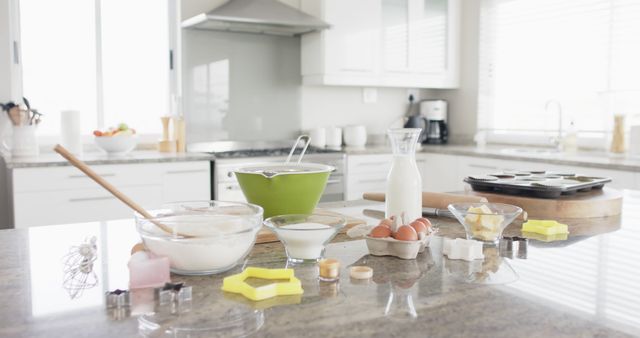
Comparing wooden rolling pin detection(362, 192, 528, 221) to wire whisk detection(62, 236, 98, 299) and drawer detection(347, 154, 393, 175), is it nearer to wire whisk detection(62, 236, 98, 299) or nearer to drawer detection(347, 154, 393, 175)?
wire whisk detection(62, 236, 98, 299)

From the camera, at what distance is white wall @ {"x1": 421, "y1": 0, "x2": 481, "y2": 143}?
16.2 ft

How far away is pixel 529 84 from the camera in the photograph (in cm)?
459

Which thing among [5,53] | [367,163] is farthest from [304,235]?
[5,53]

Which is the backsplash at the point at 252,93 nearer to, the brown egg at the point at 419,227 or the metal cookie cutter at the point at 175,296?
the brown egg at the point at 419,227

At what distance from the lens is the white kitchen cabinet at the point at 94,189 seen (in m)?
3.19

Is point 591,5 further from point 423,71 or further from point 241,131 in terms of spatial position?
point 241,131

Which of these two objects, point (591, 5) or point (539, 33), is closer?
point (591, 5)

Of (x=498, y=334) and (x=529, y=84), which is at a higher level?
(x=529, y=84)

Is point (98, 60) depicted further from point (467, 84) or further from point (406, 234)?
point (406, 234)

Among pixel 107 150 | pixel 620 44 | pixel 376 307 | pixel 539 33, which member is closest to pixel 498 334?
pixel 376 307

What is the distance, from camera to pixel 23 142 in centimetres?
346

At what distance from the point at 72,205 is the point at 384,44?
2.53 meters

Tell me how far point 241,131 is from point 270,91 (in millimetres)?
388

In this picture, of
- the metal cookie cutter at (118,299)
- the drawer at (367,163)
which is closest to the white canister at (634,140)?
the drawer at (367,163)
